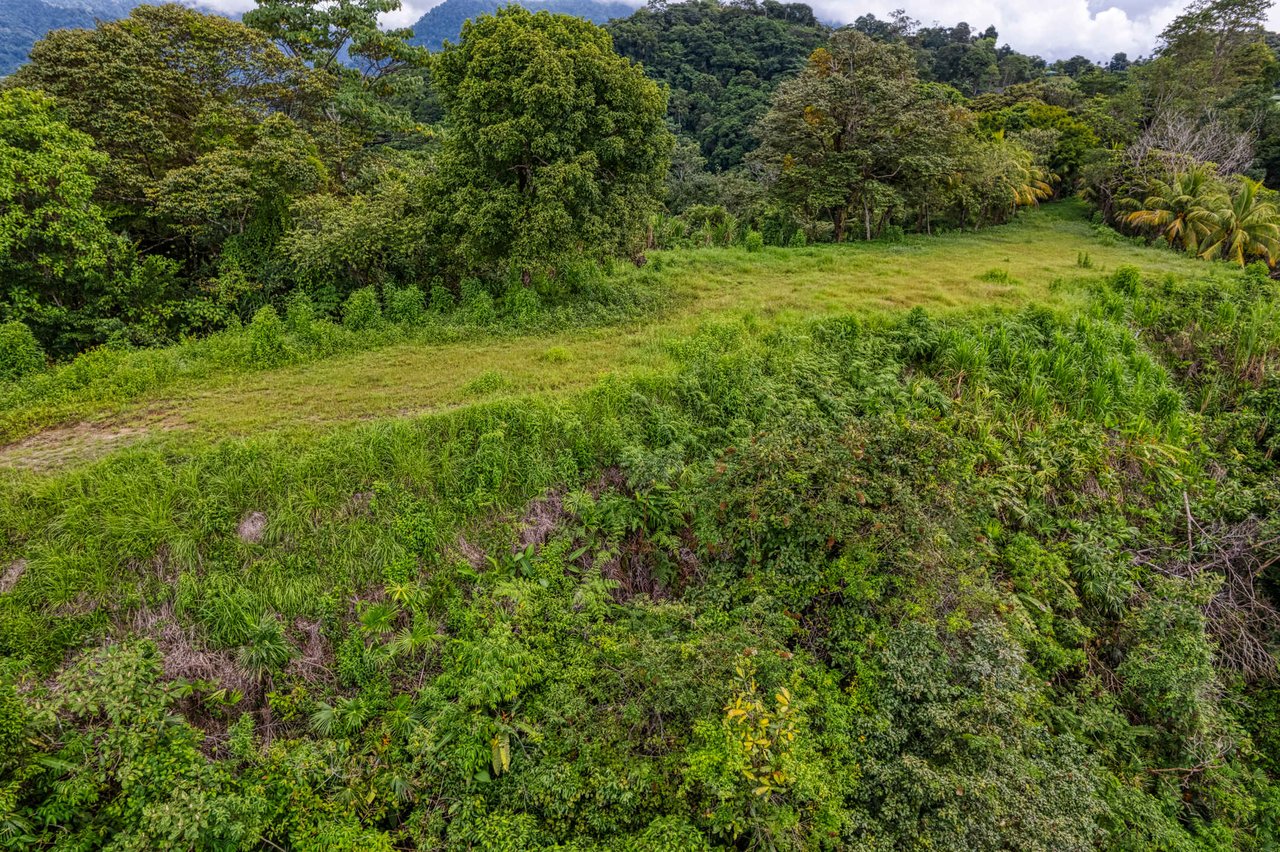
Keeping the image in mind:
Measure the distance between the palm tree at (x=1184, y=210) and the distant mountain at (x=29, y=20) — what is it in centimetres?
4611

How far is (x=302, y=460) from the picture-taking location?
234 inches

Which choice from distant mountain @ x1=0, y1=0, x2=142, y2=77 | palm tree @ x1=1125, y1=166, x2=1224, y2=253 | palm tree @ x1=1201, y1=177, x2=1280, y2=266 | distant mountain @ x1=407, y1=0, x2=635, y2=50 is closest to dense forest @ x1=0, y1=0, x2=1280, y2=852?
palm tree @ x1=1201, y1=177, x2=1280, y2=266

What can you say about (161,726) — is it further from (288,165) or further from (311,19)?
(311,19)

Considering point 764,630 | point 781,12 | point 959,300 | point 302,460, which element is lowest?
point 764,630

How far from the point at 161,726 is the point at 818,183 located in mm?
16809

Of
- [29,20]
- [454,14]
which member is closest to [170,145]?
[29,20]

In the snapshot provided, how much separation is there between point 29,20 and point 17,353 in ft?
186

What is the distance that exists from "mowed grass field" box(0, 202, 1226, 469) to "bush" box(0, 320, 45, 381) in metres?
1.53

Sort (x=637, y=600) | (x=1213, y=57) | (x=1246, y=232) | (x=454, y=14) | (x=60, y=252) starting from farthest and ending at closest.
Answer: (x=454, y=14)
(x=1213, y=57)
(x=1246, y=232)
(x=60, y=252)
(x=637, y=600)

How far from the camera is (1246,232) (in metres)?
15.3

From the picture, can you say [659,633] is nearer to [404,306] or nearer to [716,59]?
[404,306]

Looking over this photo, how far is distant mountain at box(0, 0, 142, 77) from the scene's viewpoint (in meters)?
31.1

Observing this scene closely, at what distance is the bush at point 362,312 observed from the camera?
9500 millimetres

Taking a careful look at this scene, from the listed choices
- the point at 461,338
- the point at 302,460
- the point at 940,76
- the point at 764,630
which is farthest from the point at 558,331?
the point at 940,76
